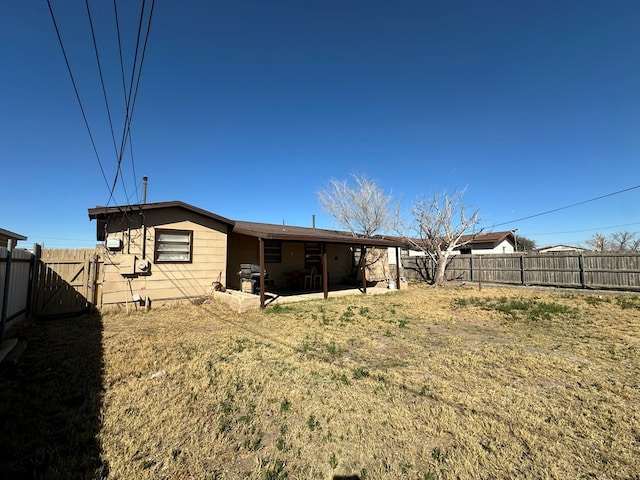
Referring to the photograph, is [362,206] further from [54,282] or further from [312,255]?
[54,282]

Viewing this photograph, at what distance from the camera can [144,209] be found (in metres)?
8.24

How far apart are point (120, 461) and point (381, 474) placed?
199cm

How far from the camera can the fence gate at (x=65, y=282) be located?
7.13 meters

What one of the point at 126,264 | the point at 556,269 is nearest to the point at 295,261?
the point at 126,264

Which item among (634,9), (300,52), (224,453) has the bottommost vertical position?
(224,453)

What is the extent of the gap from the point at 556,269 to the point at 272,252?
44.8ft

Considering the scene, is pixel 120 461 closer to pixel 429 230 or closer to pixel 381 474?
pixel 381 474

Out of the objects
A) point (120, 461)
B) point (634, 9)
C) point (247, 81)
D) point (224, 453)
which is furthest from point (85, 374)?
point (634, 9)

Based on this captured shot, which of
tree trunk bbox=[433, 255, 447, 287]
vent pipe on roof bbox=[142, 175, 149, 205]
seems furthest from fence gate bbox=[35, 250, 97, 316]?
tree trunk bbox=[433, 255, 447, 287]

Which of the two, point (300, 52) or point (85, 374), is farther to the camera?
point (300, 52)

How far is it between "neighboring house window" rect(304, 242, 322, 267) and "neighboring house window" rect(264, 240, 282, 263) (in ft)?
4.96

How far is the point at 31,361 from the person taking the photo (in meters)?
4.22

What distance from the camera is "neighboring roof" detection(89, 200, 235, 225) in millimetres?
7551

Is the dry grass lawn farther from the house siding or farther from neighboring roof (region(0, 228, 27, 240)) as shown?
neighboring roof (region(0, 228, 27, 240))
